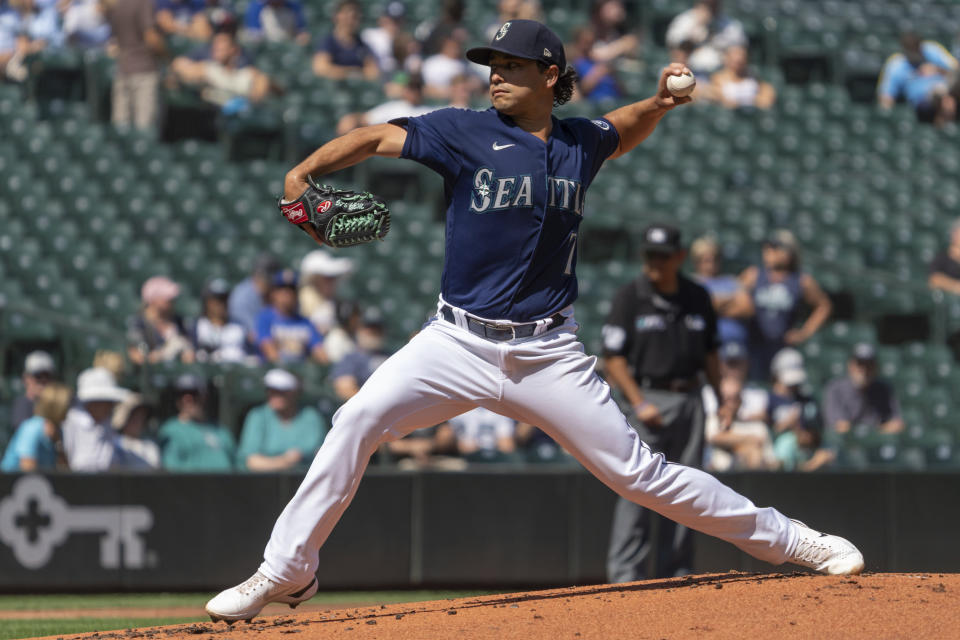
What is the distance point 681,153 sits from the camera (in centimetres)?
1369

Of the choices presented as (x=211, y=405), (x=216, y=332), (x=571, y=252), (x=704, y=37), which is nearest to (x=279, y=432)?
(x=211, y=405)

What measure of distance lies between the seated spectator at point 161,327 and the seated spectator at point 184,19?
4.22 m

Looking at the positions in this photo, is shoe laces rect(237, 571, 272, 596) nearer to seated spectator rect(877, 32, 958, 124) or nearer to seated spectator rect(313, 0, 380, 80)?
seated spectator rect(313, 0, 380, 80)

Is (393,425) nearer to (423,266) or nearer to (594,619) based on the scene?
(594,619)

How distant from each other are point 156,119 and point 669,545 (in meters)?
6.70

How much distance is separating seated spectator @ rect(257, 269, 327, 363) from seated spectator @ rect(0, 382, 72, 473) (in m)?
1.70

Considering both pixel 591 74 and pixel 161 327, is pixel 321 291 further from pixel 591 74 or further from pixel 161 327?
pixel 591 74

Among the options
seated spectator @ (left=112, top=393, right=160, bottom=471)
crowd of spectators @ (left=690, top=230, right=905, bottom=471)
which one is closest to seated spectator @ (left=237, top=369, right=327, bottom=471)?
seated spectator @ (left=112, top=393, right=160, bottom=471)

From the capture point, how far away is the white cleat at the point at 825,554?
5.03 metres

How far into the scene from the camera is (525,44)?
183 inches

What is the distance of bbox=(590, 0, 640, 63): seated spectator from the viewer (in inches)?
567

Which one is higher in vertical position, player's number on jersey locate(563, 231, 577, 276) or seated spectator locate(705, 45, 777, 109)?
seated spectator locate(705, 45, 777, 109)

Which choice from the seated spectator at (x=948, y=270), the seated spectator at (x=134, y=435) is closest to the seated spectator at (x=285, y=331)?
the seated spectator at (x=134, y=435)

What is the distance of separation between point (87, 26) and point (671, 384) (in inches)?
305
